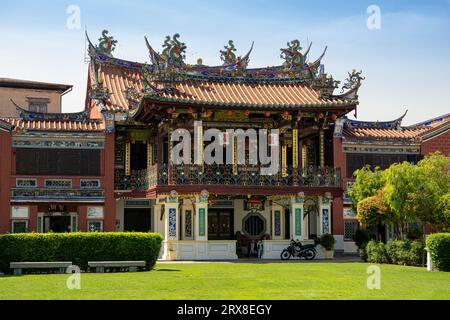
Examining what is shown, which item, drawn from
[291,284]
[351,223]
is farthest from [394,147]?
[291,284]

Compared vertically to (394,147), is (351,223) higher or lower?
lower

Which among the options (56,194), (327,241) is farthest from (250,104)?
(56,194)

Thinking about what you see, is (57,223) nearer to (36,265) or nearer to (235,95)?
(235,95)

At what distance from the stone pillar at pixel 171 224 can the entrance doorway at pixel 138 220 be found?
5.46 m

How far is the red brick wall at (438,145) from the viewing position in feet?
130

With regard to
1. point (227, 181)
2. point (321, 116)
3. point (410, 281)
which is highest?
point (321, 116)

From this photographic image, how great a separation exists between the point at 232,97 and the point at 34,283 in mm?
17009

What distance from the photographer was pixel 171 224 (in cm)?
3197

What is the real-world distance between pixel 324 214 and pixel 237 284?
49.1ft

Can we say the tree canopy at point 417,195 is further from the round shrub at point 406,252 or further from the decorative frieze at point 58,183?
the decorative frieze at point 58,183

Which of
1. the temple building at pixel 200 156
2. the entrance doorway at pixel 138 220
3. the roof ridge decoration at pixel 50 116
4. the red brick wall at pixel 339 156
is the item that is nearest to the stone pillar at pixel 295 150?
the temple building at pixel 200 156

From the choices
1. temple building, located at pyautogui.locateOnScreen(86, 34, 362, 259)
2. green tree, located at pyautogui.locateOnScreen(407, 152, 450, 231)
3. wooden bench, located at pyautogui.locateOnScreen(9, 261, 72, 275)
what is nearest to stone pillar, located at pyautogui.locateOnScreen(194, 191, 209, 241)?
temple building, located at pyautogui.locateOnScreen(86, 34, 362, 259)

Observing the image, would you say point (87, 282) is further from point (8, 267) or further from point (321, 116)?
point (321, 116)
